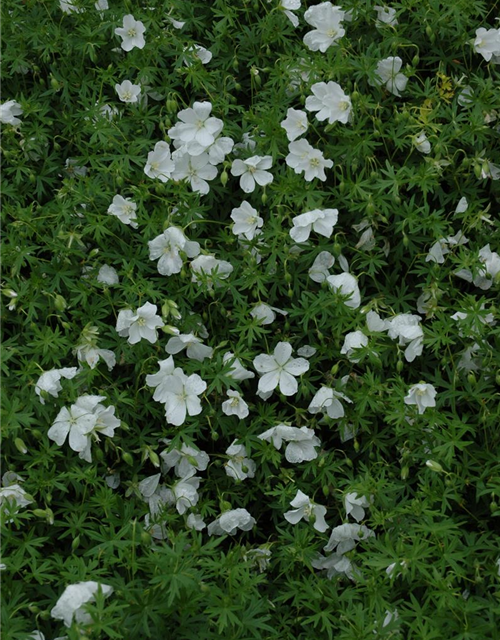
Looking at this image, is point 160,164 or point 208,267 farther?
point 160,164

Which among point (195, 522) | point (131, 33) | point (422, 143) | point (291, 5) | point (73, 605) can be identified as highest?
point (291, 5)

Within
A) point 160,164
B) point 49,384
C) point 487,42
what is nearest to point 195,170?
point 160,164

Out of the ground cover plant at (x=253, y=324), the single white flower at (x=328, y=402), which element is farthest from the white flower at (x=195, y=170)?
the single white flower at (x=328, y=402)

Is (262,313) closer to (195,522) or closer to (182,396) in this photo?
(182,396)

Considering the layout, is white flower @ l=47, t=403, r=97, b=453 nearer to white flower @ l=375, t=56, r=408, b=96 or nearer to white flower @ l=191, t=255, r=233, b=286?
white flower @ l=191, t=255, r=233, b=286

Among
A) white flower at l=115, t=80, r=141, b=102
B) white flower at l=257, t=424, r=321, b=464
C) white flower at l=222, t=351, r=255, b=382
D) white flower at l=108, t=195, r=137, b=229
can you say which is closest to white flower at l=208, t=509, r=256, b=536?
white flower at l=257, t=424, r=321, b=464
